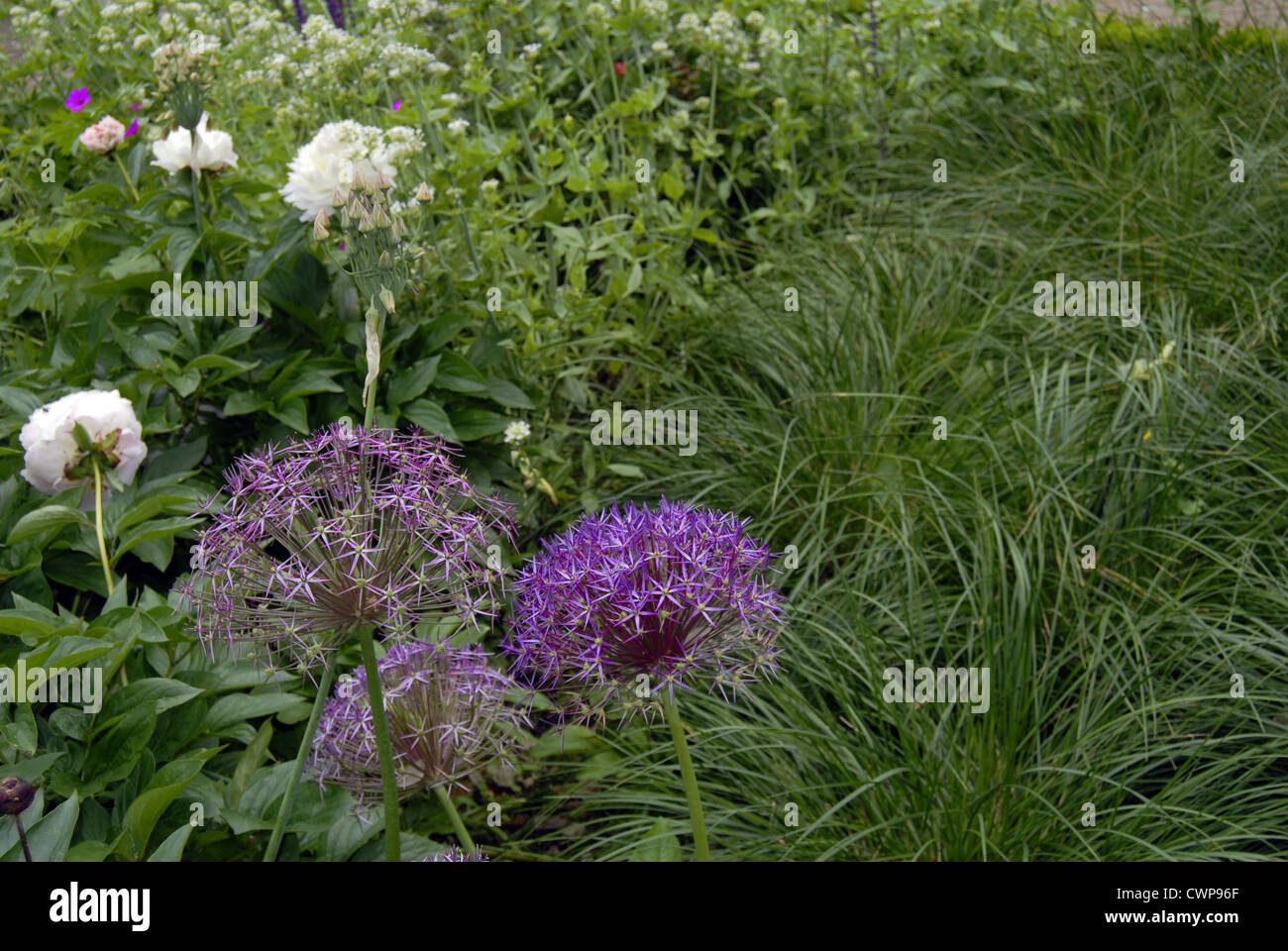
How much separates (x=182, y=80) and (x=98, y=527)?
1.23m

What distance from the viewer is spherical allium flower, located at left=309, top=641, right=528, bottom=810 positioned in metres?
1.98

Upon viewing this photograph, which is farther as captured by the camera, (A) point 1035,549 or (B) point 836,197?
(B) point 836,197

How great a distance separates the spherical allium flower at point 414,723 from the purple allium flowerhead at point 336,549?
1.36 feet

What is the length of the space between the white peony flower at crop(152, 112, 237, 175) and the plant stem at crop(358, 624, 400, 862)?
6.79ft

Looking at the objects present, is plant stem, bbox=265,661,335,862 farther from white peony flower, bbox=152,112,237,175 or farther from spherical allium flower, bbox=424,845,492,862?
white peony flower, bbox=152,112,237,175

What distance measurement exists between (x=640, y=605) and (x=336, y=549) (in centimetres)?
41

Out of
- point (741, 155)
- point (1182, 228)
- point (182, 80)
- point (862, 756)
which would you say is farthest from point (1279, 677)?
point (741, 155)

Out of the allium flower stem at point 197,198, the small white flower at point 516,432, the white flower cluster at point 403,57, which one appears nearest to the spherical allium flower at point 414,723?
the small white flower at point 516,432

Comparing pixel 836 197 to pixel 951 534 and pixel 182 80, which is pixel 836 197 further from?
pixel 182 80

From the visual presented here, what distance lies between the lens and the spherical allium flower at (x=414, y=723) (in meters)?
1.98

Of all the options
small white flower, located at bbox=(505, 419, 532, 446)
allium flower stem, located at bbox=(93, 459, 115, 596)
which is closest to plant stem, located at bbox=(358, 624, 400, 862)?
allium flower stem, located at bbox=(93, 459, 115, 596)

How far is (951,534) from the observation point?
3.29 metres

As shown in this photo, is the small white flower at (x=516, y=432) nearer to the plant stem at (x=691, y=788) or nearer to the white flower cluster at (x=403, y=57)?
the white flower cluster at (x=403, y=57)

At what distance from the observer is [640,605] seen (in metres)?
1.49
